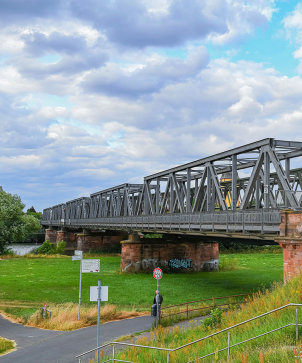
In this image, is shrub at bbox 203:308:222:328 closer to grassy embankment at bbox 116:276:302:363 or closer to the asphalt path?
grassy embankment at bbox 116:276:302:363

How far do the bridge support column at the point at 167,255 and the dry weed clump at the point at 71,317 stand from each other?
2037cm

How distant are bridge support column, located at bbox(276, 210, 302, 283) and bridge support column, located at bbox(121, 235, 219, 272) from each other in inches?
927

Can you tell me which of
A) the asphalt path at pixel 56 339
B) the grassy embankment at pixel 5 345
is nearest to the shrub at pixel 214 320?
the asphalt path at pixel 56 339

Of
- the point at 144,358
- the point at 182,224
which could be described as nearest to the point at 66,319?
the point at 144,358

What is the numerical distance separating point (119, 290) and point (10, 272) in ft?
53.2

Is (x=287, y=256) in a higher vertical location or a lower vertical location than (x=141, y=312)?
higher

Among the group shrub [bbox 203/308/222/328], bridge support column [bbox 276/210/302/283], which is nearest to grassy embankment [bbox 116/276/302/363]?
A: shrub [bbox 203/308/222/328]

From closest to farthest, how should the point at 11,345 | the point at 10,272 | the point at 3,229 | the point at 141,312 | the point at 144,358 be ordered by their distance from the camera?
the point at 144,358 < the point at 11,345 < the point at 141,312 < the point at 10,272 < the point at 3,229

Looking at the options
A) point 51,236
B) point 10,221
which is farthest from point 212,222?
point 51,236

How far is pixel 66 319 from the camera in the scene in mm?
20453

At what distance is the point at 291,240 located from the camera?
20484 millimetres

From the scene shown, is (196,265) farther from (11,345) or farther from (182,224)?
(11,345)

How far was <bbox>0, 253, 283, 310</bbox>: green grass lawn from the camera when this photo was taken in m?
27.9

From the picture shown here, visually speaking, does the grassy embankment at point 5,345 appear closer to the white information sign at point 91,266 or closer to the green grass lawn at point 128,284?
the white information sign at point 91,266
